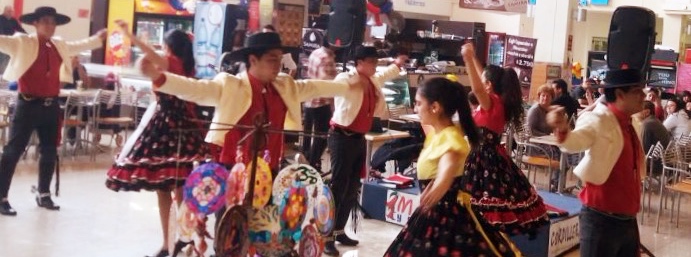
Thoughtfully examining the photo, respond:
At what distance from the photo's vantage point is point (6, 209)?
700 cm

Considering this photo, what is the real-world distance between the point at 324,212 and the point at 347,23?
358cm

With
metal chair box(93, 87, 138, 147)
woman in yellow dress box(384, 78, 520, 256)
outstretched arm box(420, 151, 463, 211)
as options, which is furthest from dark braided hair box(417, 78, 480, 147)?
metal chair box(93, 87, 138, 147)

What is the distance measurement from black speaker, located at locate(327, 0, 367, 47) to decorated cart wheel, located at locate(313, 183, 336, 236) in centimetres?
348

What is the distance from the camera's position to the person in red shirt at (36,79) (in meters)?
6.79

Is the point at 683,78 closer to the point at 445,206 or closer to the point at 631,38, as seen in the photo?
the point at 631,38

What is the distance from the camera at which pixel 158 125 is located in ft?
18.6

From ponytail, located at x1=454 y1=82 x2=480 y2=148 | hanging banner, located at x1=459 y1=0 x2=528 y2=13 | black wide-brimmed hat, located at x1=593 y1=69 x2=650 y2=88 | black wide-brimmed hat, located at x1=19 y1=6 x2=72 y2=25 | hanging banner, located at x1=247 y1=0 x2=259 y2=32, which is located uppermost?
hanging banner, located at x1=459 y1=0 x2=528 y2=13

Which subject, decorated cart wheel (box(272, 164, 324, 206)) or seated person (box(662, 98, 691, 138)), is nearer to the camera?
decorated cart wheel (box(272, 164, 324, 206))

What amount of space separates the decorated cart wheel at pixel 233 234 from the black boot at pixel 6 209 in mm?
3668

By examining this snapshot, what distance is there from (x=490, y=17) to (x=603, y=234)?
50.6 feet

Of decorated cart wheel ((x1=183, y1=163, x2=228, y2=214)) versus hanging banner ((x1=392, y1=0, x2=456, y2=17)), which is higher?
hanging banner ((x1=392, y1=0, x2=456, y2=17))

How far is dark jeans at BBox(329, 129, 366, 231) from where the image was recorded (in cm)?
624

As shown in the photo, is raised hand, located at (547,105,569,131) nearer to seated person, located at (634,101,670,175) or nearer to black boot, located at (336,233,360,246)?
black boot, located at (336,233,360,246)

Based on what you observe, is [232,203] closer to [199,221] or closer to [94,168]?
[199,221]
